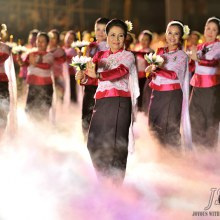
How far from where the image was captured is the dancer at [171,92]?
758 cm

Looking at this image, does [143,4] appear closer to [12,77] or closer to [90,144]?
[12,77]

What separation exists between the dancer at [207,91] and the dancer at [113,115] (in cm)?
215

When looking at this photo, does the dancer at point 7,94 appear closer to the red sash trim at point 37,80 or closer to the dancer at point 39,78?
the dancer at point 39,78

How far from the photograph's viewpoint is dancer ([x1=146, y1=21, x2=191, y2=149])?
24.9 ft

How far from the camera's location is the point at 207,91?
851 centimetres

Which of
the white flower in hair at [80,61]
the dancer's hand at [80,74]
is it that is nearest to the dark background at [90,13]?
the dancer's hand at [80,74]

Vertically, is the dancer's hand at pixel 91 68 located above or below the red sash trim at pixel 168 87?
above

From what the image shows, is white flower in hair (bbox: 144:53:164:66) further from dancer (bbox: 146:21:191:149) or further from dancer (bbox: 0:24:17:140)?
dancer (bbox: 0:24:17:140)

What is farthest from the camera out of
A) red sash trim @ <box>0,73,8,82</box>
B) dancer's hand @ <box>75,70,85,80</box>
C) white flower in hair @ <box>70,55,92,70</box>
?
A: red sash trim @ <box>0,73,8,82</box>

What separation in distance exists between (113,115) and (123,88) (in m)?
0.30

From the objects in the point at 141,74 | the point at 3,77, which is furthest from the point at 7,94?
the point at 141,74

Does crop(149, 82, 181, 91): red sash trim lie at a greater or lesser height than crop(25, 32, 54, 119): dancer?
greater

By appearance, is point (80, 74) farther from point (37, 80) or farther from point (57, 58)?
point (57, 58)

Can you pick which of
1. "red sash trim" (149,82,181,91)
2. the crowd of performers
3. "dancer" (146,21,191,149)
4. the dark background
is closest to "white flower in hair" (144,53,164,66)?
the crowd of performers
